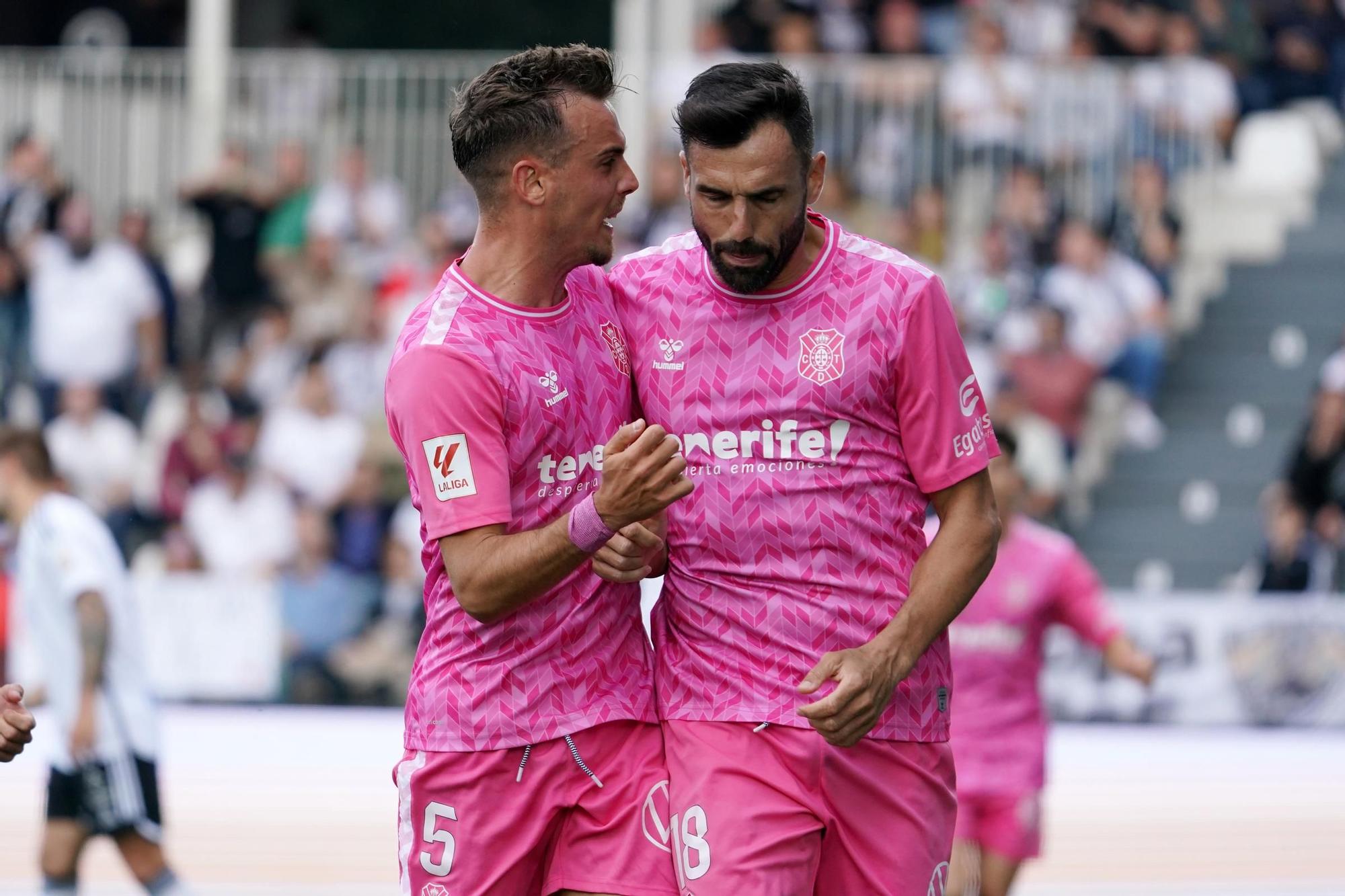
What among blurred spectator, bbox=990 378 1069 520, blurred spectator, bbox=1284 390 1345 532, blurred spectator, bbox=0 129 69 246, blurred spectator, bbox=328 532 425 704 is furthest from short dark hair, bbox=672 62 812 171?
blurred spectator, bbox=0 129 69 246

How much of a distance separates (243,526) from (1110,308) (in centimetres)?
673

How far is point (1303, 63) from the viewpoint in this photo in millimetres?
17516

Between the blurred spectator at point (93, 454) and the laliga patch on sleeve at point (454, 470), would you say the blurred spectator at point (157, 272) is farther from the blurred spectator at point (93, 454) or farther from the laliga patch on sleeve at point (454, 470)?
the laliga patch on sleeve at point (454, 470)

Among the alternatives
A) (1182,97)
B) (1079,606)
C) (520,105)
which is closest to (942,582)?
(520,105)

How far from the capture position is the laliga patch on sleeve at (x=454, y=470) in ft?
14.9

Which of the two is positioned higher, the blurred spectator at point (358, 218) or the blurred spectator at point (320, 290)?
the blurred spectator at point (358, 218)

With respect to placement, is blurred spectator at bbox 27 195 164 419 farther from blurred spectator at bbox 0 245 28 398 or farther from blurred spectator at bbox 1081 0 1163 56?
blurred spectator at bbox 1081 0 1163 56

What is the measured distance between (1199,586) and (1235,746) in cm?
191

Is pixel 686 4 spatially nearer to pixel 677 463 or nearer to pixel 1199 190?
pixel 1199 190

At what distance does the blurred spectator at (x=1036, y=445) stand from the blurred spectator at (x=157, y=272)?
6.78 metres

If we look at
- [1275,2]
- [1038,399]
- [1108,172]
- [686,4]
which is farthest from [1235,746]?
[686,4]

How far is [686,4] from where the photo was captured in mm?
19250

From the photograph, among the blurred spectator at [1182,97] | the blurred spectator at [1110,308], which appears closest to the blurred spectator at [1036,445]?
the blurred spectator at [1110,308]

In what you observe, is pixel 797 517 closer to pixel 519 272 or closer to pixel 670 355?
pixel 670 355
